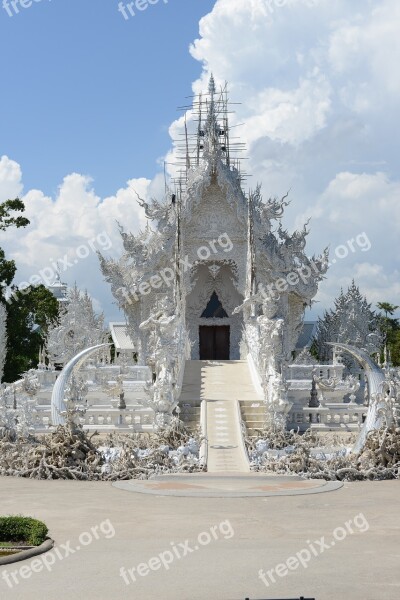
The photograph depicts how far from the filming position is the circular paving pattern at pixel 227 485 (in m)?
11.8

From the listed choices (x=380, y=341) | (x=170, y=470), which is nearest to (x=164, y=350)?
(x=170, y=470)

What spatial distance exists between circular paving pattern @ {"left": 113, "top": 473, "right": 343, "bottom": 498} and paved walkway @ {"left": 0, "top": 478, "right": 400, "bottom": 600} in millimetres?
304

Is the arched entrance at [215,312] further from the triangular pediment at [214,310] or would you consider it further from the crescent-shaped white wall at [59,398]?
the crescent-shaped white wall at [59,398]

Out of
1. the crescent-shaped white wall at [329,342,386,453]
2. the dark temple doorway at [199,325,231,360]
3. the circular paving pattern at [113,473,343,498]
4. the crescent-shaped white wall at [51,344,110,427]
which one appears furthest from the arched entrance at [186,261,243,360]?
the circular paving pattern at [113,473,343,498]

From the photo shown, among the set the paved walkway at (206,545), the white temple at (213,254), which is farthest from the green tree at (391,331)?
the paved walkway at (206,545)

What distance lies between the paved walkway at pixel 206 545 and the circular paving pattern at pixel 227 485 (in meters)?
0.30

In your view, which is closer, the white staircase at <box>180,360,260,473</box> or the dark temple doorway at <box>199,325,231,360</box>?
the white staircase at <box>180,360,260,473</box>

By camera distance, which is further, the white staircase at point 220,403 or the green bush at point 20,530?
the white staircase at point 220,403

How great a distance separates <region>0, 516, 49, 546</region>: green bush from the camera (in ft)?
27.0

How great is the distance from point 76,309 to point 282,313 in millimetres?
7139

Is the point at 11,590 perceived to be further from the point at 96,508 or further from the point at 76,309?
the point at 76,309

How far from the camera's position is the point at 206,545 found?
27.6 ft

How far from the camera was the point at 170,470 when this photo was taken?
13.8 m

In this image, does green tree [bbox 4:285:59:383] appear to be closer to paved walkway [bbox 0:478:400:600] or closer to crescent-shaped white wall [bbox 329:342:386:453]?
crescent-shaped white wall [bbox 329:342:386:453]
